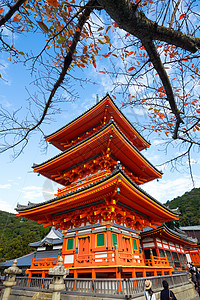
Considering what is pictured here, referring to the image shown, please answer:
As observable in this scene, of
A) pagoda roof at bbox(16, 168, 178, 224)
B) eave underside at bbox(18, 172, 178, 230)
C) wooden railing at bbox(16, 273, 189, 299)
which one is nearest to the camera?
wooden railing at bbox(16, 273, 189, 299)

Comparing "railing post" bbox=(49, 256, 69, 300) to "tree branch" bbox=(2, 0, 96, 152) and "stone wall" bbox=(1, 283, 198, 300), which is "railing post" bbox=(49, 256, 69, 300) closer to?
"stone wall" bbox=(1, 283, 198, 300)

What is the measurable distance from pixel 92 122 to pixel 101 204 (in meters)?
6.48

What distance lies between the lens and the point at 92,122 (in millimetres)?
12852

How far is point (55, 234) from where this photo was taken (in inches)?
874

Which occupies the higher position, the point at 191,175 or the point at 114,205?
the point at 114,205

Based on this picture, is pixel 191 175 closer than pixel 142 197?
Yes

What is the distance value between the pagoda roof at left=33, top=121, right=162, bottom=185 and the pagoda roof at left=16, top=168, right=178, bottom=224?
9.30ft

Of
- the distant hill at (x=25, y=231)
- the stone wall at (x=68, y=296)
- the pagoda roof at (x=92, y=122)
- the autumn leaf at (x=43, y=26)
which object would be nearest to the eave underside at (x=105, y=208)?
the stone wall at (x=68, y=296)

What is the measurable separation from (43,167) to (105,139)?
539 centimetres

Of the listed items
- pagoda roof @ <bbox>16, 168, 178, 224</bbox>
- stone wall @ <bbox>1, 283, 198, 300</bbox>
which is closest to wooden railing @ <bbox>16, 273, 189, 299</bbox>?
stone wall @ <bbox>1, 283, 198, 300</bbox>

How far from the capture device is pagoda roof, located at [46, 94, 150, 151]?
11.9 meters

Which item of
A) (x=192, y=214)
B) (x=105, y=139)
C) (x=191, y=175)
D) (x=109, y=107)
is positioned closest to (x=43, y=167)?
(x=105, y=139)

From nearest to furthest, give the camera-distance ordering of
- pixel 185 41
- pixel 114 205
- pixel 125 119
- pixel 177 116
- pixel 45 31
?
1. pixel 185 41
2. pixel 45 31
3. pixel 177 116
4. pixel 114 205
5. pixel 125 119

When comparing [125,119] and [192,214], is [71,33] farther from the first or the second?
[192,214]
